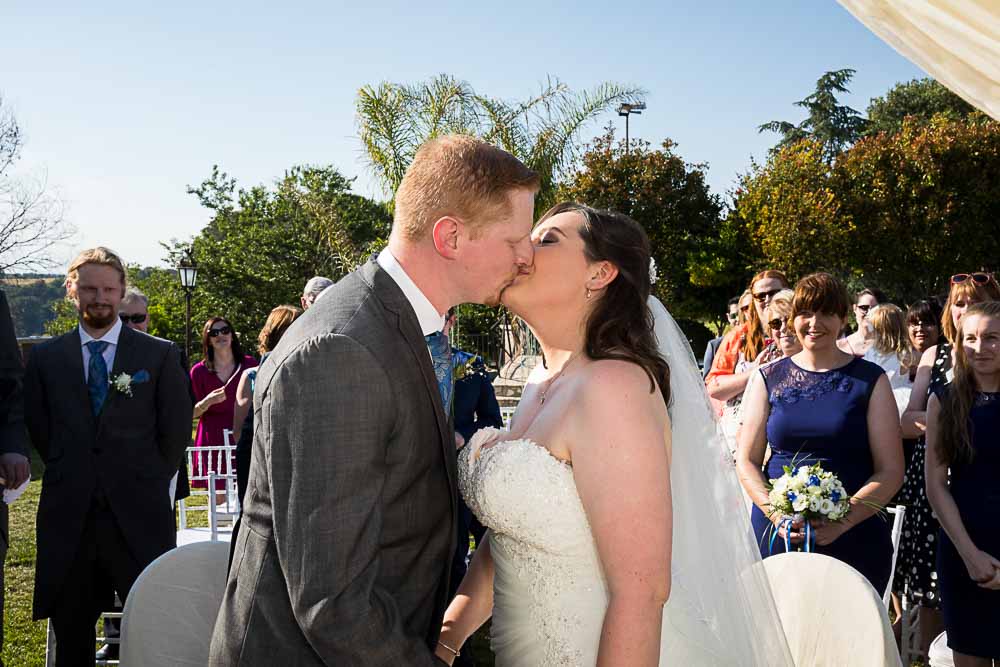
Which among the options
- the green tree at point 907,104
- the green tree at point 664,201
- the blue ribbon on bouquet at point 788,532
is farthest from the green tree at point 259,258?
the green tree at point 907,104


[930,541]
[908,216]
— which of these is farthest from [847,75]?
[930,541]

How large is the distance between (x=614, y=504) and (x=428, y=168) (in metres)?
0.94

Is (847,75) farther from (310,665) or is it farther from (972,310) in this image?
(310,665)

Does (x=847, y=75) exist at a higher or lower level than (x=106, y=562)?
higher

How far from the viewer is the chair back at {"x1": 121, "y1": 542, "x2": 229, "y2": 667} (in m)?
2.54

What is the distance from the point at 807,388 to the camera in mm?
4375

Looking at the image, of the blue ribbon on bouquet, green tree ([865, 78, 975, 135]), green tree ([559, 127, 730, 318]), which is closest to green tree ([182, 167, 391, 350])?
green tree ([559, 127, 730, 318])

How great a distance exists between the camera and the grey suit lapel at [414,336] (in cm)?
188

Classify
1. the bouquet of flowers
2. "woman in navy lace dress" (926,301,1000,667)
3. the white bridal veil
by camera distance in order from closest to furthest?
the white bridal veil
the bouquet of flowers
"woman in navy lace dress" (926,301,1000,667)

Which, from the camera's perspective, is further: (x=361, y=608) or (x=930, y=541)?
(x=930, y=541)

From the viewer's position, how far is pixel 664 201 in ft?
92.1

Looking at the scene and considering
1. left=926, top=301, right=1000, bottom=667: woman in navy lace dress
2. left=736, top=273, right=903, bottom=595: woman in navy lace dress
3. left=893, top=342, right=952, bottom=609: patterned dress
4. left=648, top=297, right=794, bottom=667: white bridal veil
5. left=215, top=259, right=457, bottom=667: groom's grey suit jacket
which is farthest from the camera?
left=893, top=342, right=952, bottom=609: patterned dress

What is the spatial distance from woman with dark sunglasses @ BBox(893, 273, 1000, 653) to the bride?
113 inches

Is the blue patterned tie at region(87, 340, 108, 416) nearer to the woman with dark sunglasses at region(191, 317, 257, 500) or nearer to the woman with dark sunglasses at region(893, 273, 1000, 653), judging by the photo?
the woman with dark sunglasses at region(191, 317, 257, 500)
